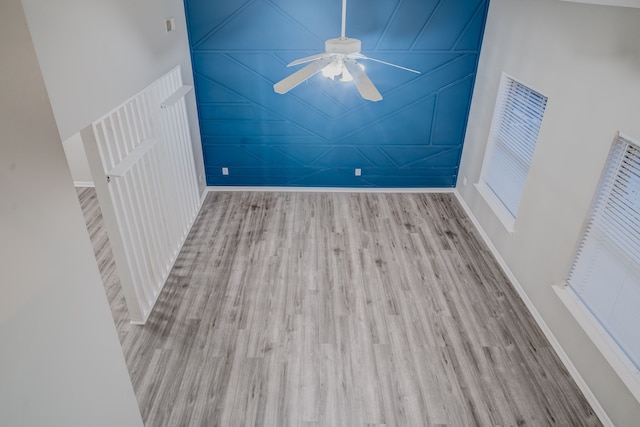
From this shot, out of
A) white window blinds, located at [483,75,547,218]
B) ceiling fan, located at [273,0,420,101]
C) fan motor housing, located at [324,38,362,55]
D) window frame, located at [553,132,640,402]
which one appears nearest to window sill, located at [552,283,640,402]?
window frame, located at [553,132,640,402]

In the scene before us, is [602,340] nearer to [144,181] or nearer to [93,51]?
[144,181]

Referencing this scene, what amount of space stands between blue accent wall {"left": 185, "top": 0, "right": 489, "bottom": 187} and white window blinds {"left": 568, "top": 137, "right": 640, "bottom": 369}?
2.88m

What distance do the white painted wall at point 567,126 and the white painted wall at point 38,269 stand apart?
325cm

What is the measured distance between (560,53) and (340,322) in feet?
9.95

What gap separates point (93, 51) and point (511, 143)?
401 centimetres

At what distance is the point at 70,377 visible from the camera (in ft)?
4.58

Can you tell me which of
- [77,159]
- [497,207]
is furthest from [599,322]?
[77,159]

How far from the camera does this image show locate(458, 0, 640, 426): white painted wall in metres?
2.97

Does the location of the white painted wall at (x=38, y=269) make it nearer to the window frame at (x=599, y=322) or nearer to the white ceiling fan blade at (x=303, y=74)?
the white ceiling fan blade at (x=303, y=74)

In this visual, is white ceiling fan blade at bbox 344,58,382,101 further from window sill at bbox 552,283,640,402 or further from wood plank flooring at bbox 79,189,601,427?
window sill at bbox 552,283,640,402

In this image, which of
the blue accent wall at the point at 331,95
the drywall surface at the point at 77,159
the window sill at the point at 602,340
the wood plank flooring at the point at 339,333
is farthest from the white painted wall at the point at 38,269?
the drywall surface at the point at 77,159

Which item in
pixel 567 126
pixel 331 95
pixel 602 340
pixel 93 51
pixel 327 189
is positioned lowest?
pixel 327 189

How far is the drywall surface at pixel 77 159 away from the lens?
6.24 metres

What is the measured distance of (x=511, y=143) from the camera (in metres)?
4.68
